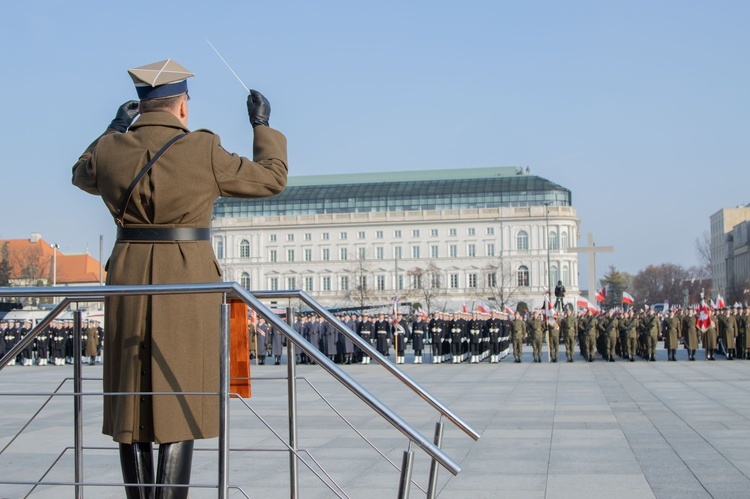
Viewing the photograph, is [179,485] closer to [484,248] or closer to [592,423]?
[592,423]

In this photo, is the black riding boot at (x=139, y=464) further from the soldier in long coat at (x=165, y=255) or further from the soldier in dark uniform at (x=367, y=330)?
the soldier in dark uniform at (x=367, y=330)

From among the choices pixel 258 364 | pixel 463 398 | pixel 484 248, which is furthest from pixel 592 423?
pixel 484 248

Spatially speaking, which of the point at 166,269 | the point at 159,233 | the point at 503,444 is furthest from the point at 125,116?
the point at 503,444

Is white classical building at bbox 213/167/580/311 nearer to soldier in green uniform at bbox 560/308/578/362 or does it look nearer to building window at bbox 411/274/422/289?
building window at bbox 411/274/422/289

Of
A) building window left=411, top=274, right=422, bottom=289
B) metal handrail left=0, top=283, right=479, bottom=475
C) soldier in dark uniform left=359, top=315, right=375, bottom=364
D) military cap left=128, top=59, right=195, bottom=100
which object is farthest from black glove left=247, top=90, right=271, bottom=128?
building window left=411, top=274, right=422, bottom=289

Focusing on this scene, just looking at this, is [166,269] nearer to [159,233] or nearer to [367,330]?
[159,233]

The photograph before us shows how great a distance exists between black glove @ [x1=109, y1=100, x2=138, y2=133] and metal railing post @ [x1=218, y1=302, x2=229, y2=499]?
42.5 inches

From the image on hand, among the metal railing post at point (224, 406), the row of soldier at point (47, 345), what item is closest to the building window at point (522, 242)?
the row of soldier at point (47, 345)

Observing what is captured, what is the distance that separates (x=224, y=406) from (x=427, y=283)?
11482 centimetres

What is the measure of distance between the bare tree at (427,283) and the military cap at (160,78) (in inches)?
4291

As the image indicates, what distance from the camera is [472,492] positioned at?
22.8 ft

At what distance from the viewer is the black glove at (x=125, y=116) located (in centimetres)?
396

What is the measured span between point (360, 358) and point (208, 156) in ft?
102

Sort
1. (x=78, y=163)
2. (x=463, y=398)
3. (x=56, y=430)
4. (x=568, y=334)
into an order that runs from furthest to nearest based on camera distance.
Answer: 1. (x=568, y=334)
2. (x=463, y=398)
3. (x=56, y=430)
4. (x=78, y=163)
